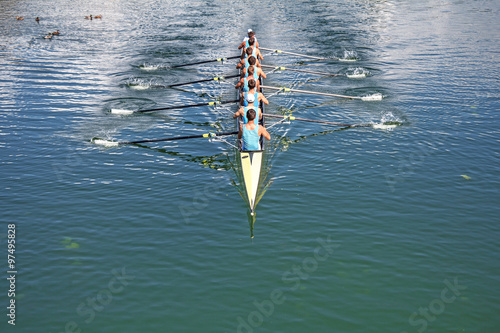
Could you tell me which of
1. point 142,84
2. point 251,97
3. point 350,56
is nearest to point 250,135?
point 251,97

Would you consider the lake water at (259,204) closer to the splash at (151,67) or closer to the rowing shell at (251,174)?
the splash at (151,67)

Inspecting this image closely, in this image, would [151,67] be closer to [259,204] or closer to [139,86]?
[139,86]

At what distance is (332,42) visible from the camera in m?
34.8

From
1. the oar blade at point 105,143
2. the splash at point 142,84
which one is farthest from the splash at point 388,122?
the splash at point 142,84

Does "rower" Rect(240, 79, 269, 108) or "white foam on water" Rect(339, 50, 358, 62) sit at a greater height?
"white foam on water" Rect(339, 50, 358, 62)

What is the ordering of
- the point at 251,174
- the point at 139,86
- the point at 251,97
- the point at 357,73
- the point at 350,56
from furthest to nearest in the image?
the point at 350,56 → the point at 357,73 → the point at 139,86 → the point at 251,97 → the point at 251,174

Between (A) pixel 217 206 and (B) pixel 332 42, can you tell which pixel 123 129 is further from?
(B) pixel 332 42

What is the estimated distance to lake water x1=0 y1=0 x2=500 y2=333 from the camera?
10.3 metres

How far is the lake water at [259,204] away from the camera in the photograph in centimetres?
1031

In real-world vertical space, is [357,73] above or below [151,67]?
below

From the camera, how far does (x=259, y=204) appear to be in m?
14.3

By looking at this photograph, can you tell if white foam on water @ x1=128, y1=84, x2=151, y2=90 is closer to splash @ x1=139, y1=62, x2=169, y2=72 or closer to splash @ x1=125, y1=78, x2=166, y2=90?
splash @ x1=125, y1=78, x2=166, y2=90

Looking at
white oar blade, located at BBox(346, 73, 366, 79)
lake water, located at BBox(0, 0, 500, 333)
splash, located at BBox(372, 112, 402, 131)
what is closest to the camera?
lake water, located at BBox(0, 0, 500, 333)

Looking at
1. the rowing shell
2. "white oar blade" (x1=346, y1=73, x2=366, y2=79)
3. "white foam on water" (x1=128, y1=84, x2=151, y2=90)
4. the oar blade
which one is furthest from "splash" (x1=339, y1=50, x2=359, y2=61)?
the rowing shell
